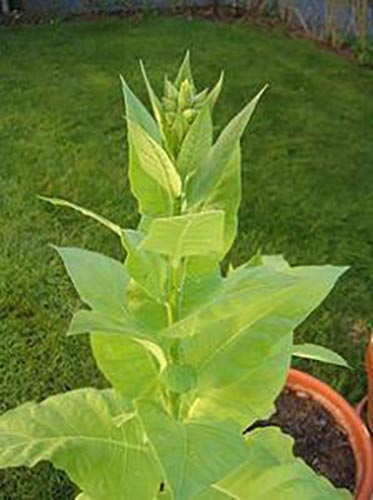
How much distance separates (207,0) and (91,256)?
497cm

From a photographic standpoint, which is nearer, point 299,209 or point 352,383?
point 352,383

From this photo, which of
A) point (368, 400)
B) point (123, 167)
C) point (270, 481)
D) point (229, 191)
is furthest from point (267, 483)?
point (123, 167)

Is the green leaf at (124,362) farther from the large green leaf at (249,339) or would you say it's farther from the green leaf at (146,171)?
the green leaf at (146,171)

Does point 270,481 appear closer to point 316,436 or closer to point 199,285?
point 199,285

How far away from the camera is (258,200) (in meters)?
3.59

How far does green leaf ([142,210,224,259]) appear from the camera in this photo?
115cm

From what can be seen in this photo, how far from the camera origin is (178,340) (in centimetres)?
145

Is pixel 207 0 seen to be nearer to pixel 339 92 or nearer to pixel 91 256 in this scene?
pixel 339 92

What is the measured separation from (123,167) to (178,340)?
8.19 ft

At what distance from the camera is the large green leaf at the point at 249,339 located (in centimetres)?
136

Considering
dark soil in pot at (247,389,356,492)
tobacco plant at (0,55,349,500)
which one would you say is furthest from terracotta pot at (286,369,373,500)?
tobacco plant at (0,55,349,500)

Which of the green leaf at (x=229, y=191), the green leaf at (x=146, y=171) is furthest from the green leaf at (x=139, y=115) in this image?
the green leaf at (x=229, y=191)

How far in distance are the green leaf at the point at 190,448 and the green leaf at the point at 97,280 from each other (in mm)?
167

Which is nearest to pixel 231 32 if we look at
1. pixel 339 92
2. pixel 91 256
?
pixel 339 92
